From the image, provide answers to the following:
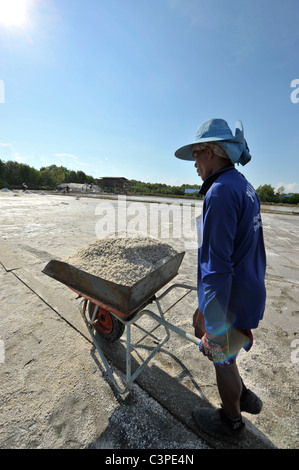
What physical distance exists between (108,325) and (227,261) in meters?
1.69

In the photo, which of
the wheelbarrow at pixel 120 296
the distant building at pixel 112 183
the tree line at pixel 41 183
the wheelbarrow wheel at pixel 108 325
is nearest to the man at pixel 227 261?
the wheelbarrow at pixel 120 296

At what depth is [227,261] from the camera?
124cm

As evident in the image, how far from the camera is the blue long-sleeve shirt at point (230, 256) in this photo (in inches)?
47.8

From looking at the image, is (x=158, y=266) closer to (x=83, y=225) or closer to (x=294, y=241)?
(x=83, y=225)

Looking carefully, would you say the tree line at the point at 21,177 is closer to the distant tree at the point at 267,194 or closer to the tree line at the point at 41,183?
the tree line at the point at 41,183

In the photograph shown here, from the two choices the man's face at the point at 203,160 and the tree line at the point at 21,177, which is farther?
the tree line at the point at 21,177

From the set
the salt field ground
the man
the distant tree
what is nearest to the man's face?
the man

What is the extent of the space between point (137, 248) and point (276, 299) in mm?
2966

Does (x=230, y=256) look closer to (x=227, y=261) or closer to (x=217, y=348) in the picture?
(x=227, y=261)

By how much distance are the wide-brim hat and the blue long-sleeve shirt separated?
0.39 feet

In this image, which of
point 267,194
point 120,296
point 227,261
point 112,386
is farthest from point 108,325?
point 267,194

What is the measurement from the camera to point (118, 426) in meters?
1.60

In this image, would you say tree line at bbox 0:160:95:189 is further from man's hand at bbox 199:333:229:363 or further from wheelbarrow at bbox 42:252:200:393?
man's hand at bbox 199:333:229:363
